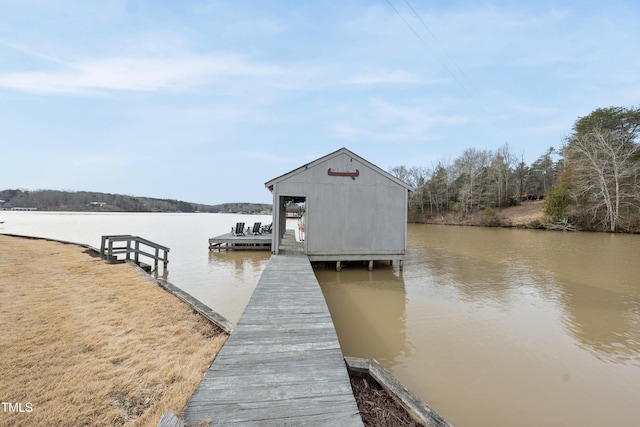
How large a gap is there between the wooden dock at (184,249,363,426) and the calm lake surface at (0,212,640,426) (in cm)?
122

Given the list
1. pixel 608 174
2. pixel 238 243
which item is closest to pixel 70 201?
pixel 238 243

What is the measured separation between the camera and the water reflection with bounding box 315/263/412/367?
14.7 feet

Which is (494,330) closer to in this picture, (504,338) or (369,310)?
(504,338)

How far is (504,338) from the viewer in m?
4.97

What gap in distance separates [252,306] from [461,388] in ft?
10.4

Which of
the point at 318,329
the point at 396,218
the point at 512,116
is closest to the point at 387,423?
the point at 318,329

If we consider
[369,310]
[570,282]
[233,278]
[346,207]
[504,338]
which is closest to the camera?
[504,338]

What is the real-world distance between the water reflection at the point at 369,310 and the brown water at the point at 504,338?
28mm

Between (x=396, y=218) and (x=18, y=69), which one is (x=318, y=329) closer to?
(x=396, y=218)

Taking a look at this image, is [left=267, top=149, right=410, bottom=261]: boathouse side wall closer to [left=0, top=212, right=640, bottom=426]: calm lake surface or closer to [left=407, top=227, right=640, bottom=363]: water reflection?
[left=0, top=212, right=640, bottom=426]: calm lake surface

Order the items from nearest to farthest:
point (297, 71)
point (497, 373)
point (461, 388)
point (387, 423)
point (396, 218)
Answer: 1. point (387, 423)
2. point (461, 388)
3. point (497, 373)
4. point (396, 218)
5. point (297, 71)

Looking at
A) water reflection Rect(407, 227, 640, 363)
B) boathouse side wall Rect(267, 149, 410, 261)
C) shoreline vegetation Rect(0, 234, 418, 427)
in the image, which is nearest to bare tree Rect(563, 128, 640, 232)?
water reflection Rect(407, 227, 640, 363)

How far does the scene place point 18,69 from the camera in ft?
34.3

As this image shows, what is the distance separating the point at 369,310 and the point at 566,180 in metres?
37.1
